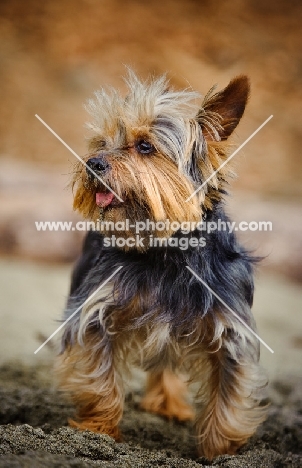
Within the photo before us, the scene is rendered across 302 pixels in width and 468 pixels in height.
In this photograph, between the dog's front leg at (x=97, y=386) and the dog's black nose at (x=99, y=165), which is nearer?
the dog's black nose at (x=99, y=165)

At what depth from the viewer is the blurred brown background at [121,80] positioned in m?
9.04

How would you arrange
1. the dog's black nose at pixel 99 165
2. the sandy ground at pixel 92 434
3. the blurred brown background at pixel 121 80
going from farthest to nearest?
the blurred brown background at pixel 121 80 → the dog's black nose at pixel 99 165 → the sandy ground at pixel 92 434

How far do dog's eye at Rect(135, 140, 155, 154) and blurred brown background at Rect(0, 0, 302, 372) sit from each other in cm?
502

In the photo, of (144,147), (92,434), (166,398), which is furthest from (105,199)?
(166,398)

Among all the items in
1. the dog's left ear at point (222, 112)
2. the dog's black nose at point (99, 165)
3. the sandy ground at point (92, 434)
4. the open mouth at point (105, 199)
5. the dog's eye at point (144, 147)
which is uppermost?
the dog's left ear at point (222, 112)

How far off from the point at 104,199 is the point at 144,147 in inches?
14.3

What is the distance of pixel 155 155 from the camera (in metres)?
3.66

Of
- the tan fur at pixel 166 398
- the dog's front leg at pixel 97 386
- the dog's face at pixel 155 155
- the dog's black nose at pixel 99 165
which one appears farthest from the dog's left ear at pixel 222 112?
the tan fur at pixel 166 398

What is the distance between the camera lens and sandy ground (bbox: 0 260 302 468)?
3119 millimetres

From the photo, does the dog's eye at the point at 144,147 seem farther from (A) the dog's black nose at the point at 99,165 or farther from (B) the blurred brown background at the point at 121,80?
(B) the blurred brown background at the point at 121,80

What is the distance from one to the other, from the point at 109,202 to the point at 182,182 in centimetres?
41

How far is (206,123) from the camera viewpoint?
377 centimetres

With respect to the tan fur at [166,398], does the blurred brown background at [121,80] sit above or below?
above

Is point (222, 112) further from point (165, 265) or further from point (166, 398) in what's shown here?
point (166, 398)
